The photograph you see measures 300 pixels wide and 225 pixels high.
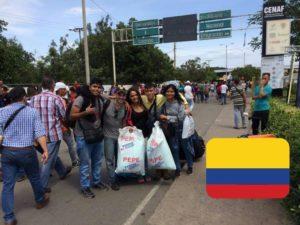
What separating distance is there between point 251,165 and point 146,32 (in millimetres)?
26508

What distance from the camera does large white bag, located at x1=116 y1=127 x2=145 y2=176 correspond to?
5641 mm

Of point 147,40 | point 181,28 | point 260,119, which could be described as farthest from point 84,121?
point 147,40

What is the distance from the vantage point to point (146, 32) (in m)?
Answer: 27.8

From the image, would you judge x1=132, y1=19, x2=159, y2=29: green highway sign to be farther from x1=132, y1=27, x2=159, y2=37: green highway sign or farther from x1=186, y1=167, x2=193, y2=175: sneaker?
x1=186, y1=167, x2=193, y2=175: sneaker

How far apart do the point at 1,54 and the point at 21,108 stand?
70.7 feet

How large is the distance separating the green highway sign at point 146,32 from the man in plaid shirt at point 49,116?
22.7 metres

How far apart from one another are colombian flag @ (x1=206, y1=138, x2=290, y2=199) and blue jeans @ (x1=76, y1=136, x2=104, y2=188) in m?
3.55

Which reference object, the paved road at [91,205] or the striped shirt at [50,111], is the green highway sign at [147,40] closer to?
the paved road at [91,205]

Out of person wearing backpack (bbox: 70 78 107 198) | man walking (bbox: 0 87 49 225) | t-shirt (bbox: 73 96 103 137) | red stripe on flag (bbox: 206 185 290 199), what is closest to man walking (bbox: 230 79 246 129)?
person wearing backpack (bbox: 70 78 107 198)

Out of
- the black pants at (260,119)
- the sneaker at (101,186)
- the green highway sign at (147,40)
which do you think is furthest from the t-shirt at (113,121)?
the green highway sign at (147,40)

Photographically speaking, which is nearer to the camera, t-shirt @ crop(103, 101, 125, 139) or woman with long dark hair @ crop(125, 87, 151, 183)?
t-shirt @ crop(103, 101, 125, 139)

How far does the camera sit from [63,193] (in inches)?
224

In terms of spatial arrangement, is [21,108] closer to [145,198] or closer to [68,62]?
[145,198]

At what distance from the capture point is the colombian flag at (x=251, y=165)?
6.79 feet
